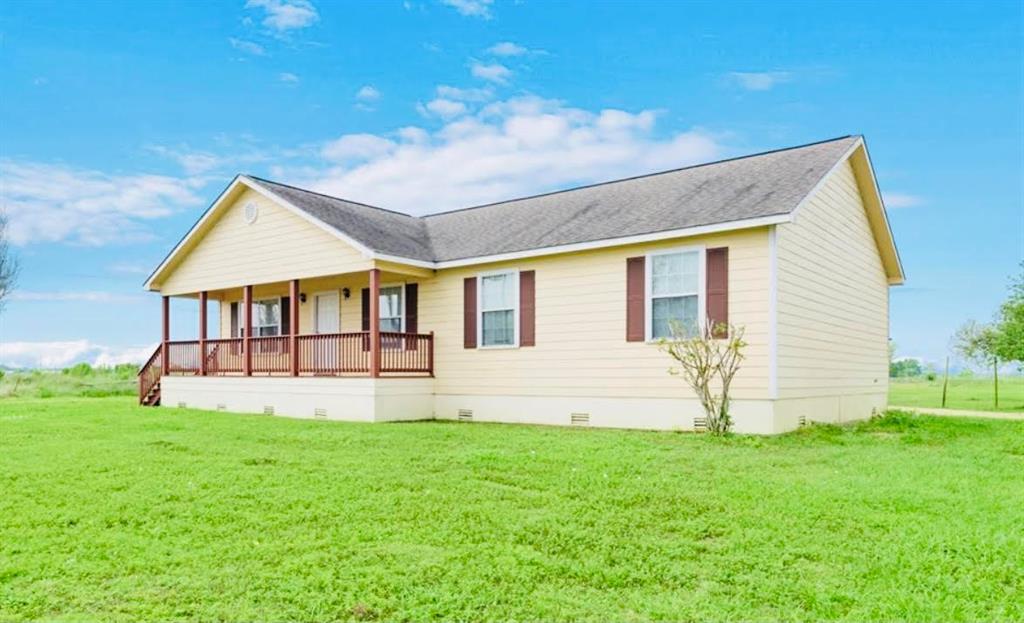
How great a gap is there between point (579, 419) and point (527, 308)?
2378 mm

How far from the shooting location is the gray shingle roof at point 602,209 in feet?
37.7

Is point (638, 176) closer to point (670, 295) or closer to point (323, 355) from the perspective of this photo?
point (670, 295)

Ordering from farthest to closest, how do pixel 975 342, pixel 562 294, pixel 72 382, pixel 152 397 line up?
pixel 72 382
pixel 975 342
pixel 152 397
pixel 562 294

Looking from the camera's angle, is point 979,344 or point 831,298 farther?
point 979,344

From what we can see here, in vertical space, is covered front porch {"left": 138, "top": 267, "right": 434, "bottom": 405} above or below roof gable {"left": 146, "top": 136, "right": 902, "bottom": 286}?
below

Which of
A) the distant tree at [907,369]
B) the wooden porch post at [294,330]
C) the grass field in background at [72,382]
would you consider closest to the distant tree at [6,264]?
the grass field in background at [72,382]

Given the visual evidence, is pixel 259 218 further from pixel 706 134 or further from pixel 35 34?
pixel 706 134

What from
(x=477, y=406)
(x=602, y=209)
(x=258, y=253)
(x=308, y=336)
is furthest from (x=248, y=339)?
(x=602, y=209)

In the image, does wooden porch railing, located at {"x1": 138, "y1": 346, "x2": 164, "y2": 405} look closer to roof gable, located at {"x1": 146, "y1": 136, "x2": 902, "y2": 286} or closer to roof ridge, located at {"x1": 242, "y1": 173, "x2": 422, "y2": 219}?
roof gable, located at {"x1": 146, "y1": 136, "x2": 902, "y2": 286}

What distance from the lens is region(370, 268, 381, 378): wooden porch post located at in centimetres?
1352

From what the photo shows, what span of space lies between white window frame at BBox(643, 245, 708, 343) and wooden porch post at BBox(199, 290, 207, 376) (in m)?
11.8

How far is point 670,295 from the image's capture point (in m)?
11.6

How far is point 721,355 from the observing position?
10.8m

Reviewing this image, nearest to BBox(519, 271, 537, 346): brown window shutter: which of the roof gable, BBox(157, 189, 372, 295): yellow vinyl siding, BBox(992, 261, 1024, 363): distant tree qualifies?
the roof gable
